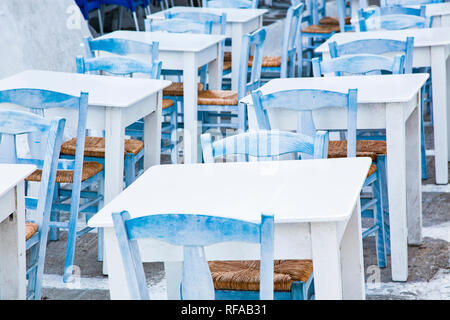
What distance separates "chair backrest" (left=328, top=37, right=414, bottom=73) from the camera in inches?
173

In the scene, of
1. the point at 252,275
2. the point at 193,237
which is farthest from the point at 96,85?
the point at 193,237

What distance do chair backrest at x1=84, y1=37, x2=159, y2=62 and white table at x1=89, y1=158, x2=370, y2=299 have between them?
2.14 m

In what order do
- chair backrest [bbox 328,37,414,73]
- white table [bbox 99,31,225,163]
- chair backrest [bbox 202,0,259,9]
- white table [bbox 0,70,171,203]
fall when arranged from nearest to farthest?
1. white table [bbox 0,70,171,203]
2. chair backrest [bbox 328,37,414,73]
3. white table [bbox 99,31,225,163]
4. chair backrest [bbox 202,0,259,9]

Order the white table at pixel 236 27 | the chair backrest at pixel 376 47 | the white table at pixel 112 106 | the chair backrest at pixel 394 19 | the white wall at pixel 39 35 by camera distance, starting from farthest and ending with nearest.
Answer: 1. the white table at pixel 236 27
2. the white wall at pixel 39 35
3. the chair backrest at pixel 394 19
4. the chair backrest at pixel 376 47
5. the white table at pixel 112 106

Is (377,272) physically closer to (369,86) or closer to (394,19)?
(369,86)

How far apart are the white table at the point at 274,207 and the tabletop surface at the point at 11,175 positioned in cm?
34

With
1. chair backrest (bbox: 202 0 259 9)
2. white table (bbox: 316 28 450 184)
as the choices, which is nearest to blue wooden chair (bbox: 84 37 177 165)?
white table (bbox: 316 28 450 184)

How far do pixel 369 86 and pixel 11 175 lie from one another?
6.06ft

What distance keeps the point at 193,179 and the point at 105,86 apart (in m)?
1.59

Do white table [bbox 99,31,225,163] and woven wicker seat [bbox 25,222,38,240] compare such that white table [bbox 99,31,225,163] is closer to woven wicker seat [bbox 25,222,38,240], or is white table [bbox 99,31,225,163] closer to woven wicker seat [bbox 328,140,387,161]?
woven wicker seat [bbox 328,140,387,161]

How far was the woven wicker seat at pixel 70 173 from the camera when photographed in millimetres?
3756

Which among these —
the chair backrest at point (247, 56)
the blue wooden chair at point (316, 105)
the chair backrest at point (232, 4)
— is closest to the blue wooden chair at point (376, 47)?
the blue wooden chair at point (316, 105)

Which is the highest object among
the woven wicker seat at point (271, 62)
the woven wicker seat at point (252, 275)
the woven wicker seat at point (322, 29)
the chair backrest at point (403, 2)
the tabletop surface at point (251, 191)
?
the chair backrest at point (403, 2)

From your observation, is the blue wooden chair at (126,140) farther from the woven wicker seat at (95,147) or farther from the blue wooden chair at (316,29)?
the blue wooden chair at (316,29)
